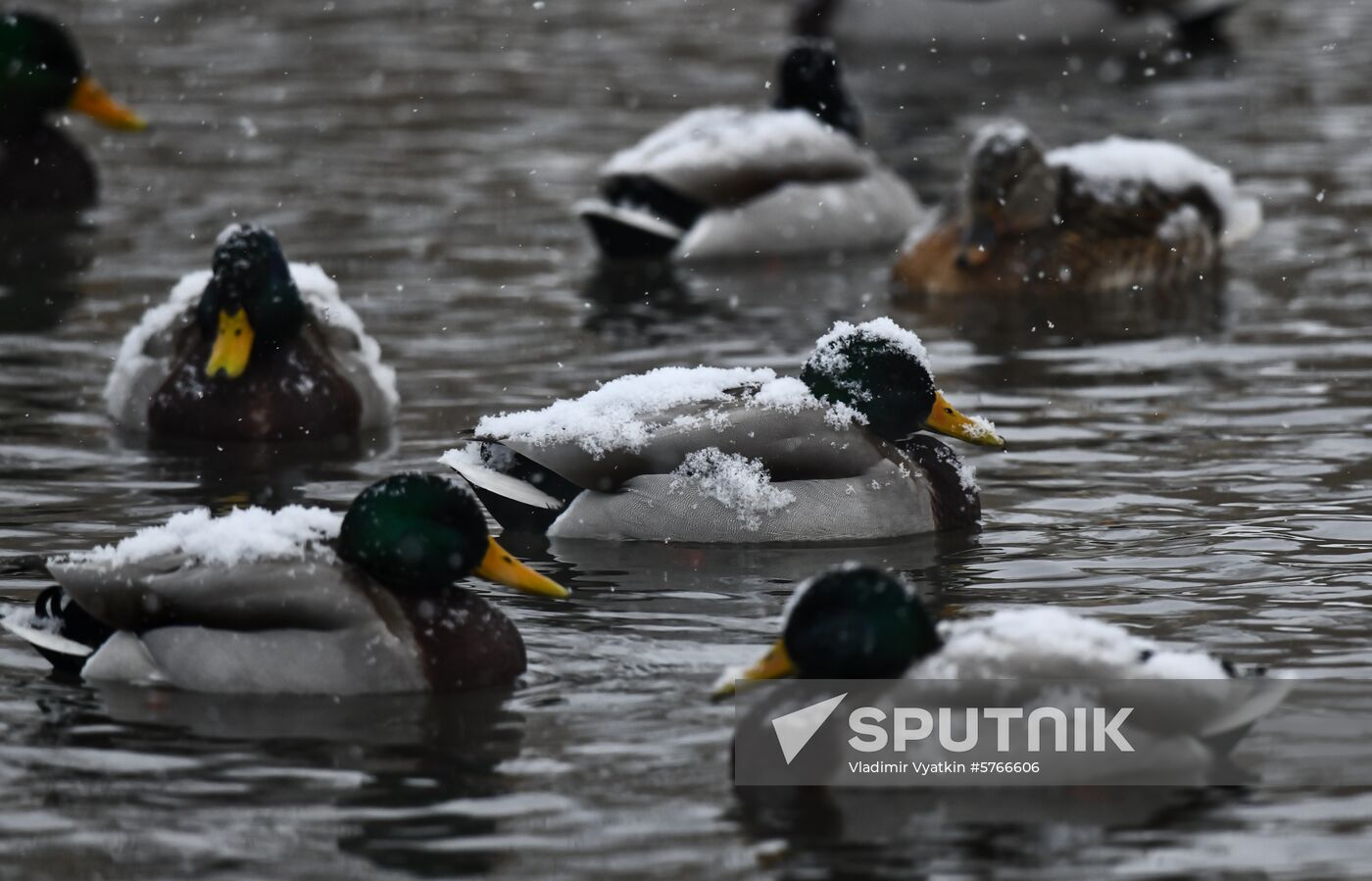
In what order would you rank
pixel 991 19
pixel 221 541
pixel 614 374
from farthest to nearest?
pixel 991 19
pixel 614 374
pixel 221 541

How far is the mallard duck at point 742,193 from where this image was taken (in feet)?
45.1

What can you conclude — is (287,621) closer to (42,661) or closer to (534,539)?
(42,661)

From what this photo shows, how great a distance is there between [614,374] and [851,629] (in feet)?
17.0

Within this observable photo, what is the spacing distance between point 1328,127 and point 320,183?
6.23 metres

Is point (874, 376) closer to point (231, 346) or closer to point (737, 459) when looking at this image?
point (737, 459)

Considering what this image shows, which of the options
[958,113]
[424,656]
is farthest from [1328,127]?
[424,656]

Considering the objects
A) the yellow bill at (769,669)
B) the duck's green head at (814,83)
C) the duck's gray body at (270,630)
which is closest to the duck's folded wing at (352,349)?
the duck's gray body at (270,630)

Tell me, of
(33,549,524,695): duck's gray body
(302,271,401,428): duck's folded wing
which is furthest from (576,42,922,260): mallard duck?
(33,549,524,695): duck's gray body

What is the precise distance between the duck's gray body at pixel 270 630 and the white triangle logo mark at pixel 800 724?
102 cm

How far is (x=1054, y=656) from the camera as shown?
600 centimetres

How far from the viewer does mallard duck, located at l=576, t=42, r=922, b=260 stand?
13.7 meters

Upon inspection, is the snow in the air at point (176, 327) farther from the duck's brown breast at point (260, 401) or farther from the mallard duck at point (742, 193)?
the mallard duck at point (742, 193)

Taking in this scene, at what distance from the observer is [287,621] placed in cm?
673

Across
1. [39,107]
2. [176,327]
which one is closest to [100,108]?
[39,107]
